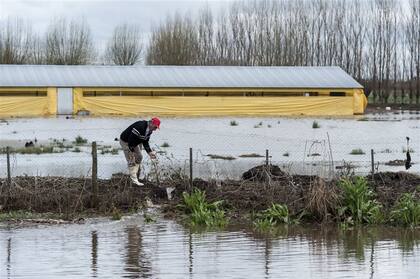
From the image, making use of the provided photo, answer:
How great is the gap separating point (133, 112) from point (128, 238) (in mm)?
40858

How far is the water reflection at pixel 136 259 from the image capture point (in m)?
9.05

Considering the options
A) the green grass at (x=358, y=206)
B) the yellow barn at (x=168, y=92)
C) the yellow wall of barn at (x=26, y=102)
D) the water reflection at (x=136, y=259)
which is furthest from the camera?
the yellow barn at (x=168, y=92)

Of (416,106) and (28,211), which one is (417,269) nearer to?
(28,211)

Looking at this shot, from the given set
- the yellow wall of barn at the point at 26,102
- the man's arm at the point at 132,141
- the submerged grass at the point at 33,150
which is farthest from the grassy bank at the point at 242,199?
the yellow wall of barn at the point at 26,102

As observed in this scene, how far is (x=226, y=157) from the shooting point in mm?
23844

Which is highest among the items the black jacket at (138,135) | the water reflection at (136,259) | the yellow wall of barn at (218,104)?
the yellow wall of barn at (218,104)

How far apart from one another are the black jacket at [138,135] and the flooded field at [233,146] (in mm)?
1005

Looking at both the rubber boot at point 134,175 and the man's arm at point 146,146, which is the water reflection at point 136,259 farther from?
the man's arm at point 146,146

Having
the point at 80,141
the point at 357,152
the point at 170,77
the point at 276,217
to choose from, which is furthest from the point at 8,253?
the point at 170,77

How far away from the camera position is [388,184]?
15.4 metres

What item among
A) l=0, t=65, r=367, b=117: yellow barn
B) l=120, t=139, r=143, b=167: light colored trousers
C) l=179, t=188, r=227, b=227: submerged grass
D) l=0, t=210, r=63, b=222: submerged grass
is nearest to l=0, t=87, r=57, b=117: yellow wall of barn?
l=0, t=65, r=367, b=117: yellow barn

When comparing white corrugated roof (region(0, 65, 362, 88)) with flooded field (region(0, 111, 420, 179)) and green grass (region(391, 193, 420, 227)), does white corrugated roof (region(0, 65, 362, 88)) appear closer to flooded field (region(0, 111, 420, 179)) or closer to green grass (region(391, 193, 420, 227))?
flooded field (region(0, 111, 420, 179))

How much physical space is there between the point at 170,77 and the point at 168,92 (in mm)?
2573

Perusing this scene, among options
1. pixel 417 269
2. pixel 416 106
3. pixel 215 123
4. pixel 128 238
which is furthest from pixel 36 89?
pixel 417 269
